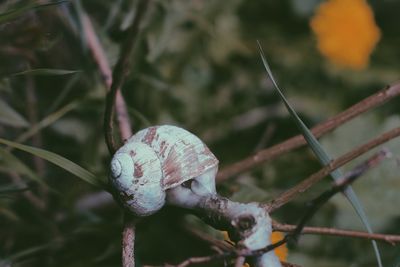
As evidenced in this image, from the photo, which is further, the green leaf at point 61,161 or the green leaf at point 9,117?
the green leaf at point 9,117

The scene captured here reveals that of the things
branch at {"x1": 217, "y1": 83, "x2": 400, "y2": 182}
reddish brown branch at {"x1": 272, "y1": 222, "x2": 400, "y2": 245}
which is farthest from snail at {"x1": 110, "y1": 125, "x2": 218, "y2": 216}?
branch at {"x1": 217, "y1": 83, "x2": 400, "y2": 182}

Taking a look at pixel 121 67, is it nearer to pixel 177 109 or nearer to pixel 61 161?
pixel 61 161

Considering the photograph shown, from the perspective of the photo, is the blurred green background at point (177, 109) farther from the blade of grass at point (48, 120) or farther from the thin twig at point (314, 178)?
the thin twig at point (314, 178)

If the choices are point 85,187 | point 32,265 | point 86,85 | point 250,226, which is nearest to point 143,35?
point 86,85

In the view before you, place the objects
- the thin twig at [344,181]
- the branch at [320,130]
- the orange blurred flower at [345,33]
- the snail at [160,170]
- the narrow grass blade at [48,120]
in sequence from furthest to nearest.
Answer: the orange blurred flower at [345,33] → the narrow grass blade at [48,120] → the branch at [320,130] → the snail at [160,170] → the thin twig at [344,181]

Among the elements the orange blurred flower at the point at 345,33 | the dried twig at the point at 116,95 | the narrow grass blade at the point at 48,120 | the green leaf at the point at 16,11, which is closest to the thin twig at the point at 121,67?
the dried twig at the point at 116,95

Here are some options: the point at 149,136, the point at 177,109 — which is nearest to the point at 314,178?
the point at 149,136
